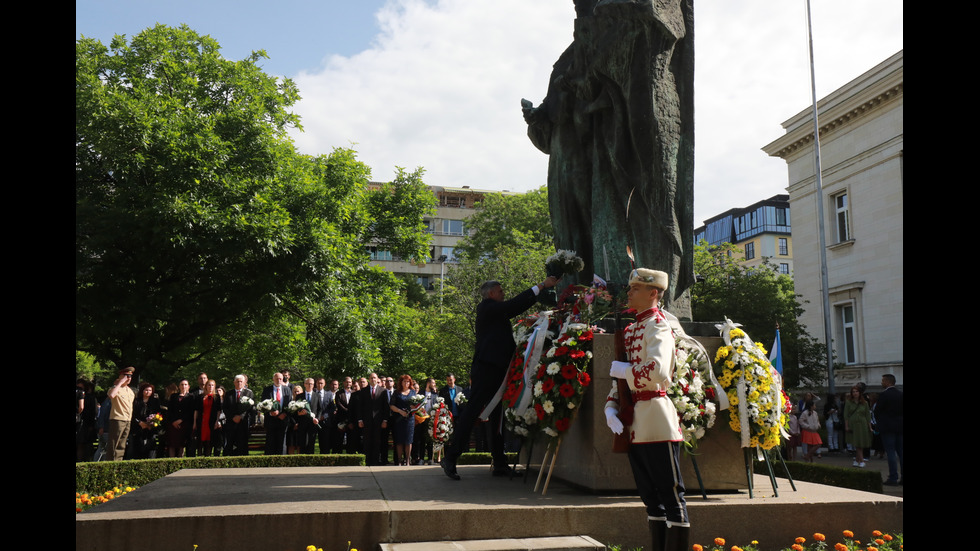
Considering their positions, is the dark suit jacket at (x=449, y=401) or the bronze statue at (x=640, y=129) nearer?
the bronze statue at (x=640, y=129)

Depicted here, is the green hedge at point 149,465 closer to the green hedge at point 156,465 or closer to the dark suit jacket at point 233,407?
the green hedge at point 156,465

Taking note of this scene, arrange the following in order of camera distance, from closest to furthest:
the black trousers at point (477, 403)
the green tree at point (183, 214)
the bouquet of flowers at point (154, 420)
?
the black trousers at point (477, 403), the bouquet of flowers at point (154, 420), the green tree at point (183, 214)

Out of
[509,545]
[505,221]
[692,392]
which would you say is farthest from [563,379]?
[505,221]

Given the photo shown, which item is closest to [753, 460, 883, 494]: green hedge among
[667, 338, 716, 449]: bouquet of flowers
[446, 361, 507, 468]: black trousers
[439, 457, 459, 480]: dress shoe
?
[667, 338, 716, 449]: bouquet of flowers

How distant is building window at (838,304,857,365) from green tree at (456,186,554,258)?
1792 centimetres

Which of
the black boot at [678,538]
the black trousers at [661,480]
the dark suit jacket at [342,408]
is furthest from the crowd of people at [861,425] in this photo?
the dark suit jacket at [342,408]

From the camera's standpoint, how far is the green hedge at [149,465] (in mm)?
11336

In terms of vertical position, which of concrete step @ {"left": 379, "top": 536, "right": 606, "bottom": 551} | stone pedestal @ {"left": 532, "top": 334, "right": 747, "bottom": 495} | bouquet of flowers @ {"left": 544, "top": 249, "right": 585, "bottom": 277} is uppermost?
bouquet of flowers @ {"left": 544, "top": 249, "right": 585, "bottom": 277}

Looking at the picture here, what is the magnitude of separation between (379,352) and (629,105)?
56.9 ft

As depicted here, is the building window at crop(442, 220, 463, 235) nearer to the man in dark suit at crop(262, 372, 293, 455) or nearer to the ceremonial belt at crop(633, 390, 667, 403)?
the man in dark suit at crop(262, 372, 293, 455)

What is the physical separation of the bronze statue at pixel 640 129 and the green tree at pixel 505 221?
38.1m

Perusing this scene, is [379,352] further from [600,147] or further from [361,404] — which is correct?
[600,147]

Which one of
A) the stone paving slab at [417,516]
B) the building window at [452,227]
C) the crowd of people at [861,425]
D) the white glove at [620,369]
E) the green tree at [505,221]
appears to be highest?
the building window at [452,227]

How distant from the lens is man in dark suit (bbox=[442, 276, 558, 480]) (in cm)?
738
